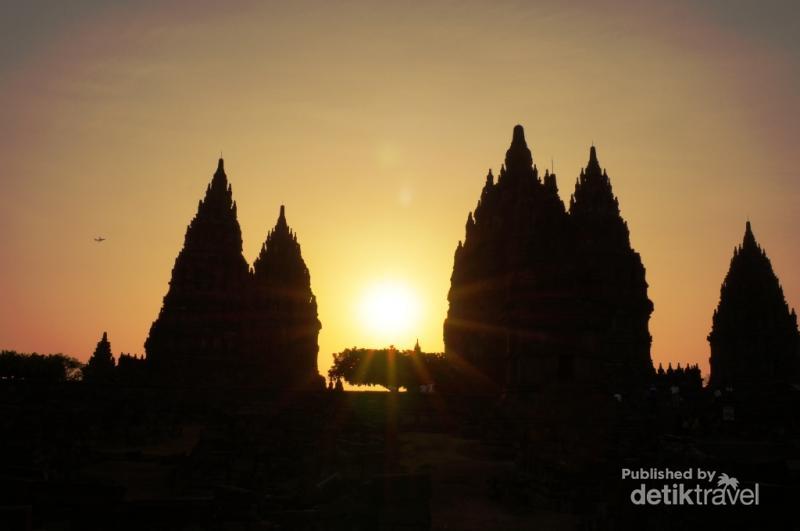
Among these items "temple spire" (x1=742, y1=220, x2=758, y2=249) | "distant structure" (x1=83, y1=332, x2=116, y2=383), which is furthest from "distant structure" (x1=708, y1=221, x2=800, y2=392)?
"distant structure" (x1=83, y1=332, x2=116, y2=383)

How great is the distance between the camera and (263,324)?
6694cm

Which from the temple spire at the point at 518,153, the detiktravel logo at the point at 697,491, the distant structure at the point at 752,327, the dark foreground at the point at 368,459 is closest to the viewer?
the dark foreground at the point at 368,459

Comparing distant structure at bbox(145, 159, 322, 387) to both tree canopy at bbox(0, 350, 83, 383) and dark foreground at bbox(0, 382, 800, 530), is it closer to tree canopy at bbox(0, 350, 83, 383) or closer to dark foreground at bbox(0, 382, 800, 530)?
tree canopy at bbox(0, 350, 83, 383)

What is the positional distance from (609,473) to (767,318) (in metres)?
49.9

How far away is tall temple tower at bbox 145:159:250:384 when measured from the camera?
64250 mm

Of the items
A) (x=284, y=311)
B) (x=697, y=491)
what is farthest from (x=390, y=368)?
(x=697, y=491)

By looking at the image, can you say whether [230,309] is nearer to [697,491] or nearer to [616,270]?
[616,270]

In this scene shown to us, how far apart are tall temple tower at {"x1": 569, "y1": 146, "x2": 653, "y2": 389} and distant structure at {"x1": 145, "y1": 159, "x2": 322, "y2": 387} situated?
66.0 ft

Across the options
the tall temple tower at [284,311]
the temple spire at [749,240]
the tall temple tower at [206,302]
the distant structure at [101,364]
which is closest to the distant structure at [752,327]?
the temple spire at [749,240]

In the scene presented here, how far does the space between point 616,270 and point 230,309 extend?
27221 mm

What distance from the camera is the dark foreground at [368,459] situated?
18.9 metres

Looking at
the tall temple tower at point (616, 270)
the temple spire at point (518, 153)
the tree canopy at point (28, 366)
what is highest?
the temple spire at point (518, 153)

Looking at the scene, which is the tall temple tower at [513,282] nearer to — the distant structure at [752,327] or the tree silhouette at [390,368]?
the tree silhouette at [390,368]

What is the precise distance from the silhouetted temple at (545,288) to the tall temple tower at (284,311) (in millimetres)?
10548
